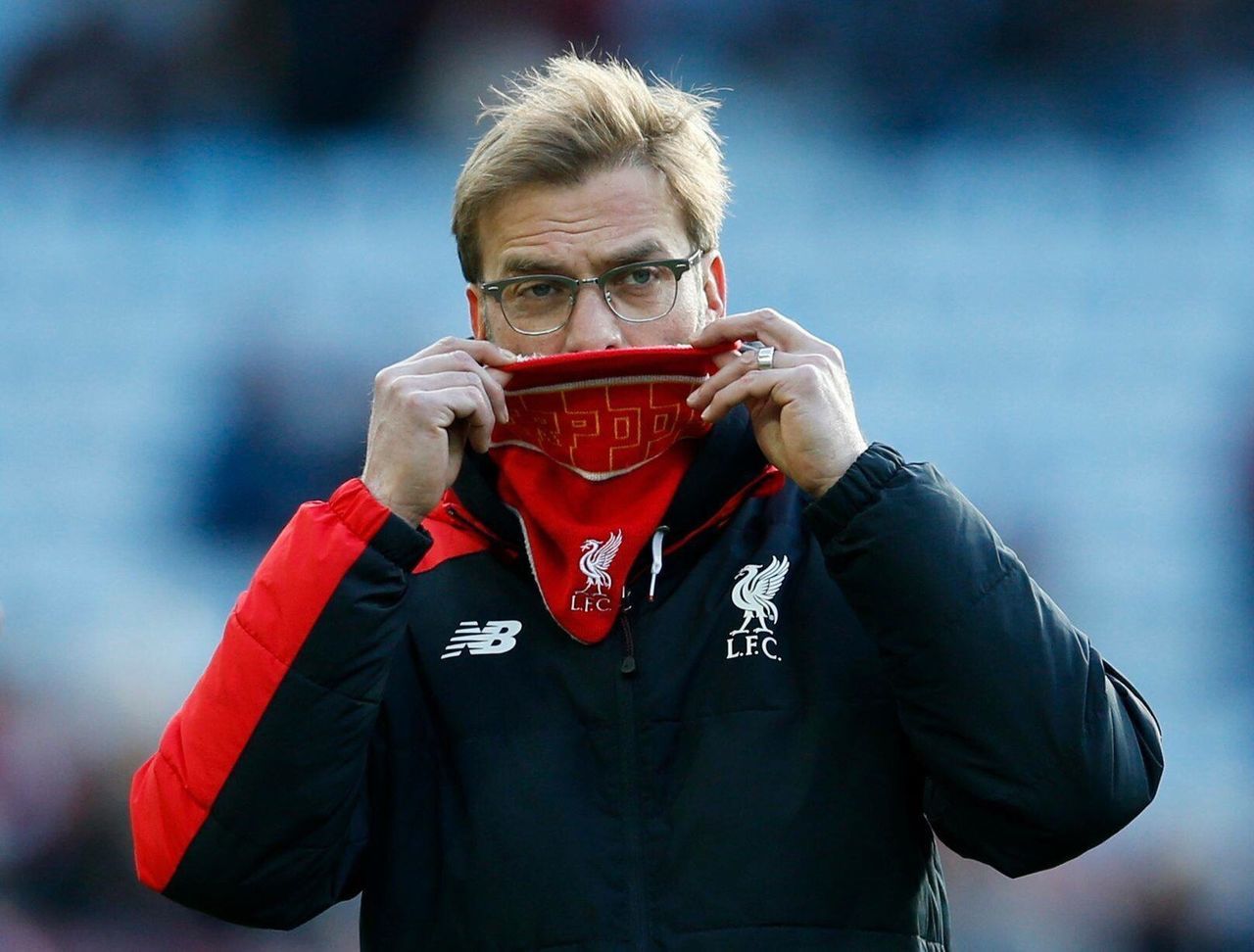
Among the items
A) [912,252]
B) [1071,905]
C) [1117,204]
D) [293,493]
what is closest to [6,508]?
[293,493]

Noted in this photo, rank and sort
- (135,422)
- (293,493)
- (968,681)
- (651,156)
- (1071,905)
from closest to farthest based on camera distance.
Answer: (968,681) → (651,156) → (1071,905) → (293,493) → (135,422)

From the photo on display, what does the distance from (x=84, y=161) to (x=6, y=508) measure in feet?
4.06

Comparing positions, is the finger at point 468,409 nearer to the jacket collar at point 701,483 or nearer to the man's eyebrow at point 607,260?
the jacket collar at point 701,483

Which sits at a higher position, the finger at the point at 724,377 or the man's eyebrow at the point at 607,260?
the man's eyebrow at the point at 607,260

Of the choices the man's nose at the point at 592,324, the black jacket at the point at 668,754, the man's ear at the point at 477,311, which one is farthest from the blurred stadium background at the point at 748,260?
the black jacket at the point at 668,754

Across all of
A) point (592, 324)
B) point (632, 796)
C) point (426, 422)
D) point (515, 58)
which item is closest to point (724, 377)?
point (592, 324)

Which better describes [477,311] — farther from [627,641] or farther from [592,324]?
[627,641]

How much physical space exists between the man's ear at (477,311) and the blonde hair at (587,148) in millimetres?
22

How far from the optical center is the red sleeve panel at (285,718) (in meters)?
1.73

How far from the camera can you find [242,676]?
1.75m

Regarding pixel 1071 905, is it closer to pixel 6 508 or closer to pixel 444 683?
pixel 444 683

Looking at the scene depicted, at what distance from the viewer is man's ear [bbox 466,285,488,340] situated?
2154 millimetres

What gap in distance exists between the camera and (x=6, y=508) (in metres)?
5.14

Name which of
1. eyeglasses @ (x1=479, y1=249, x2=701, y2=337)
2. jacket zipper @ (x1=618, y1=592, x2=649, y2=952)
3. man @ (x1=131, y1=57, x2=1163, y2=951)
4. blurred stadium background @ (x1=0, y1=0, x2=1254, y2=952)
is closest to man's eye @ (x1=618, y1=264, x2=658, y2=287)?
eyeglasses @ (x1=479, y1=249, x2=701, y2=337)
